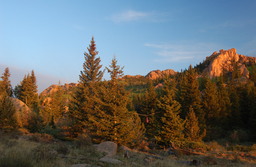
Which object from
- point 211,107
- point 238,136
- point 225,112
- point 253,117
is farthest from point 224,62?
point 238,136

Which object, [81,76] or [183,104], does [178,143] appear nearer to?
[183,104]

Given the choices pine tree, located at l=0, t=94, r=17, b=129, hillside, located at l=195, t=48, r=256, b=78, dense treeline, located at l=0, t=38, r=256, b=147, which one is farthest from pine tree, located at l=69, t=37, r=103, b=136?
hillside, located at l=195, t=48, r=256, b=78

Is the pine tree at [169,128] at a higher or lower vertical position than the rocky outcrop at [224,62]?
lower

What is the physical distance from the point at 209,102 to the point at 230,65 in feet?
319

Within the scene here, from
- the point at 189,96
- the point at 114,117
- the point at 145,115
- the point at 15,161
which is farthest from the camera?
the point at 189,96

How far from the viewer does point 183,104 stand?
35000 millimetres

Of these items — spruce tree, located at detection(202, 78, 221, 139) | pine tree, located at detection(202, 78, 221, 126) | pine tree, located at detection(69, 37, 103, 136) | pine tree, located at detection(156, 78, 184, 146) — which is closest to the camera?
pine tree, located at detection(156, 78, 184, 146)

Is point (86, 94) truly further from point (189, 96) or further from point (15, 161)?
point (15, 161)

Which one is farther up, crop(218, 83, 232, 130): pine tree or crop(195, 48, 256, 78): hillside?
crop(195, 48, 256, 78): hillside

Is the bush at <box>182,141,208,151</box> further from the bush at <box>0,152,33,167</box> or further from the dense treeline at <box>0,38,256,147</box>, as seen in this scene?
the bush at <box>0,152,33,167</box>

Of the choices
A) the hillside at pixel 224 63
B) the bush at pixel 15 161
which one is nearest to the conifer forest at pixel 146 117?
the bush at pixel 15 161

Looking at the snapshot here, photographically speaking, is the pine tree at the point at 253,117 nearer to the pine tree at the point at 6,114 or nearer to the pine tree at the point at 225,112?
the pine tree at the point at 225,112

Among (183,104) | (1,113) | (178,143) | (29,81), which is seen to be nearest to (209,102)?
(183,104)

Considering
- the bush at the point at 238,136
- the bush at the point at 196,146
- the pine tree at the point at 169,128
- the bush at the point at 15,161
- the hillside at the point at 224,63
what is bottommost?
the bush at the point at 238,136
